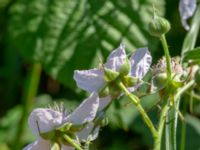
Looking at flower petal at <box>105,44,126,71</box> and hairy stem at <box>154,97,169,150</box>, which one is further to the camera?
flower petal at <box>105,44,126,71</box>

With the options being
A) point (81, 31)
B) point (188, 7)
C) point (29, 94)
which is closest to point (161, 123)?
point (188, 7)

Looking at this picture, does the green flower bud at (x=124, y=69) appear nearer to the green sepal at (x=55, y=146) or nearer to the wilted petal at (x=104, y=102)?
the wilted petal at (x=104, y=102)

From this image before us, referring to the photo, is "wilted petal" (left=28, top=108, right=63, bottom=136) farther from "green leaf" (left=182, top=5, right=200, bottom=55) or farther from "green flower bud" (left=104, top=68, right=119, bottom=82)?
"green leaf" (left=182, top=5, right=200, bottom=55)

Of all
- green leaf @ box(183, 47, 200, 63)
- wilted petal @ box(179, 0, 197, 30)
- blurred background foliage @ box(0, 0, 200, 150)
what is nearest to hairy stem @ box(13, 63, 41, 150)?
blurred background foliage @ box(0, 0, 200, 150)

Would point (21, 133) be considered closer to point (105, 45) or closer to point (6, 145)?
point (6, 145)

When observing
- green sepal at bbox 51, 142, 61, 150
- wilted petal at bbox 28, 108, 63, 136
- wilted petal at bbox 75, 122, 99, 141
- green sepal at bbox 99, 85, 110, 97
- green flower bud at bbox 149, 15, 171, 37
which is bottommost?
green sepal at bbox 51, 142, 61, 150

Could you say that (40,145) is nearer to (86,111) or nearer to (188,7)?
(86,111)

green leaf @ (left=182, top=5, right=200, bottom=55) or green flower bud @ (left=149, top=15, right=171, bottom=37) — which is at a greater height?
green flower bud @ (left=149, top=15, right=171, bottom=37)

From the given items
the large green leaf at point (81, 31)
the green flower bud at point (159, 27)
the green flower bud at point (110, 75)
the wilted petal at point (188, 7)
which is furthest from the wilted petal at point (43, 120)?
the large green leaf at point (81, 31)

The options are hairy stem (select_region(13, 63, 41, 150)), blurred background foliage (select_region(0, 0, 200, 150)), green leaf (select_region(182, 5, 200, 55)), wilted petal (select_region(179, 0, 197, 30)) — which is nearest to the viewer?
green leaf (select_region(182, 5, 200, 55))
